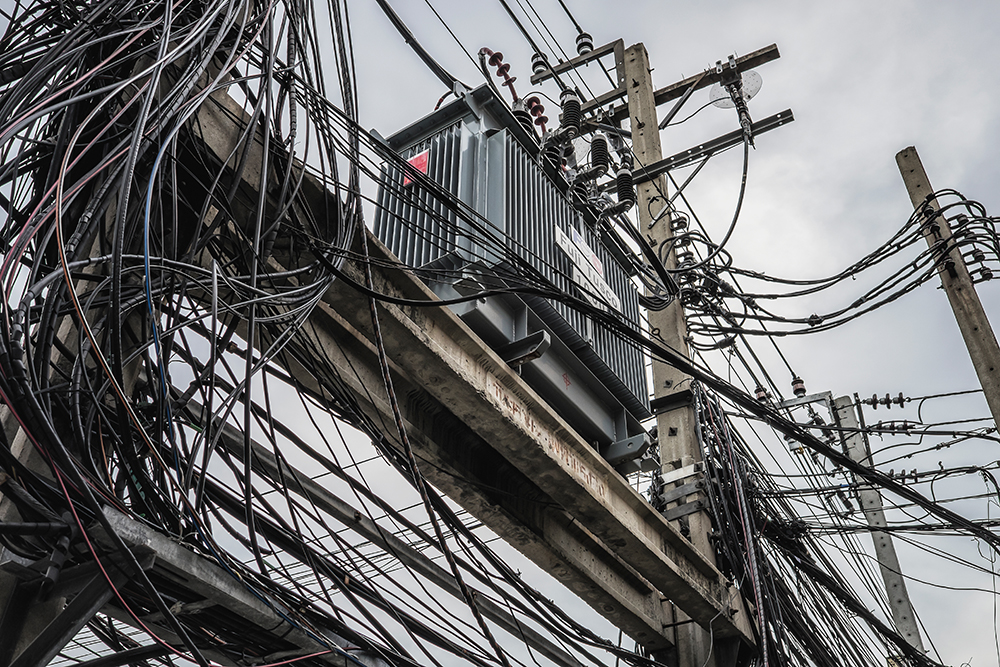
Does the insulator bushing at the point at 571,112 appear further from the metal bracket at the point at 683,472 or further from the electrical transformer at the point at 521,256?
the metal bracket at the point at 683,472

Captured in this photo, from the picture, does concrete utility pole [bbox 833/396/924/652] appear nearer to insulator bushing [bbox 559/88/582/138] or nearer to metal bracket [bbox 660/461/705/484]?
metal bracket [bbox 660/461/705/484]

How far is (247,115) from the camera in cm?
356

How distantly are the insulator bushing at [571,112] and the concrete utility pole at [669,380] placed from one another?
831 mm

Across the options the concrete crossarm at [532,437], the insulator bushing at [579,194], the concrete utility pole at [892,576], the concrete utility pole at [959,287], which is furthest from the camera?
the concrete utility pole at [892,576]

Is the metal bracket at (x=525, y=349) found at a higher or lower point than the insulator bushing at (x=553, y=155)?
lower

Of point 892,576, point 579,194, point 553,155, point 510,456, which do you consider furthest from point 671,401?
point 892,576

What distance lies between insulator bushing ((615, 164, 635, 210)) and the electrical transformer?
0.63 meters

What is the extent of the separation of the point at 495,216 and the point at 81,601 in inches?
128

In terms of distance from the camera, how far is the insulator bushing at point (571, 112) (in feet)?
22.6

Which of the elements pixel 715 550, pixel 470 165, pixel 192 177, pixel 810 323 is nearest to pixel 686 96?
pixel 810 323

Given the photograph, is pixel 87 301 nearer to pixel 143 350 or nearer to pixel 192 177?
pixel 143 350

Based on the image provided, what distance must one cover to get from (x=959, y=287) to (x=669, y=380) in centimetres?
263

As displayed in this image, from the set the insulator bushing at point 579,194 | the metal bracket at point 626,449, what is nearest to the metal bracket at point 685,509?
the metal bracket at point 626,449

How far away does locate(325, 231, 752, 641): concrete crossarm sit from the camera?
401cm
